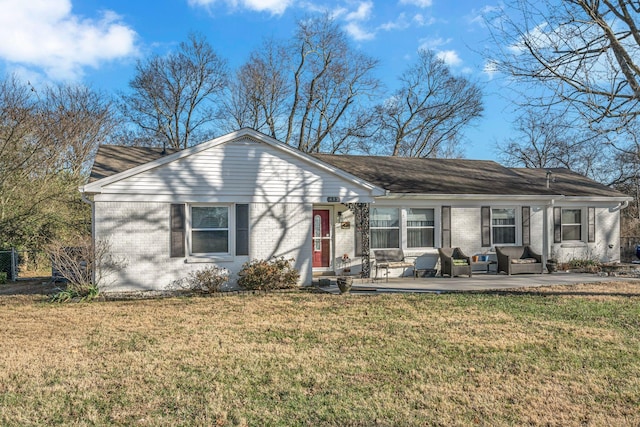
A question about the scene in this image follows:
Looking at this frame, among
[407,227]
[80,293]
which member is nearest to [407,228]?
[407,227]

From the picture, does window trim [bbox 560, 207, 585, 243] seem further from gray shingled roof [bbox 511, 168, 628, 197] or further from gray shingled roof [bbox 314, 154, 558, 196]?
gray shingled roof [bbox 314, 154, 558, 196]

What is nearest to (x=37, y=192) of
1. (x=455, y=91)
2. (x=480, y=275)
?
(x=480, y=275)

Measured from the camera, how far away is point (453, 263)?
15.3 meters

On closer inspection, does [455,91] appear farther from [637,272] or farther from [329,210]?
[329,210]

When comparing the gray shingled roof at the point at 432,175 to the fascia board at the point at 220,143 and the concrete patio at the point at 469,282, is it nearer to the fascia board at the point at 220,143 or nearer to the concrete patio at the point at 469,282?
the fascia board at the point at 220,143

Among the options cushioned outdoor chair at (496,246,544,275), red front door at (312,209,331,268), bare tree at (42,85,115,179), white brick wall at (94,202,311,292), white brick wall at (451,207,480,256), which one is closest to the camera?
white brick wall at (94,202,311,292)

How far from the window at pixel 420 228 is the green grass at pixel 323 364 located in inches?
212

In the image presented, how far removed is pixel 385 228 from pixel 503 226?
465cm

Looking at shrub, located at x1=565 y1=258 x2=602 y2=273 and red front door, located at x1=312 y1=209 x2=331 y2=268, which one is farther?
shrub, located at x1=565 y1=258 x2=602 y2=273

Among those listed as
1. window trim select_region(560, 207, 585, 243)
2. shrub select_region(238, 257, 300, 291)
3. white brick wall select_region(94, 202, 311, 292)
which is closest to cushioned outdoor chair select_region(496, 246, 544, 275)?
window trim select_region(560, 207, 585, 243)

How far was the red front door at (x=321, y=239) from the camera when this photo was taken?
1504 cm

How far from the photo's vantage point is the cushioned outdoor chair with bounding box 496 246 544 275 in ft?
52.0

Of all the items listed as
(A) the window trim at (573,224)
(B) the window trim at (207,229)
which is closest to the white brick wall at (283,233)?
(B) the window trim at (207,229)

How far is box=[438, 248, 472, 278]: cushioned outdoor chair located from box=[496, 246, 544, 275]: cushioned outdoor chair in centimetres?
149
